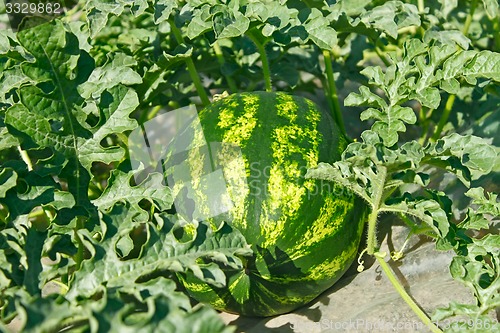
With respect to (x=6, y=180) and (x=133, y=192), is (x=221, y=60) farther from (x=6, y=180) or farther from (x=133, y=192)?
(x=6, y=180)

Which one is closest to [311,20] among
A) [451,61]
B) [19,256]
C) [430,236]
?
[451,61]

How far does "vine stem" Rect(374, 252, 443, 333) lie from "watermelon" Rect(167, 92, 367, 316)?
0.12m

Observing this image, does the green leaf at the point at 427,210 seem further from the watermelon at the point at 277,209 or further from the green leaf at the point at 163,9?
the green leaf at the point at 163,9

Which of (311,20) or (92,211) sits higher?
(311,20)

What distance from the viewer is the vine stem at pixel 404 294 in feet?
8.47

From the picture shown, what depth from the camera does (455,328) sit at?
241 cm

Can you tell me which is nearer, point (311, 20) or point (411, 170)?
point (411, 170)

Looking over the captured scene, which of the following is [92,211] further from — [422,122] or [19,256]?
[422,122]

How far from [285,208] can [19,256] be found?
968 mm

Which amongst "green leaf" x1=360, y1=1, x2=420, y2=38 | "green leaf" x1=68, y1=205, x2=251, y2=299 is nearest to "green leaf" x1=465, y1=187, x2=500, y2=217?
"green leaf" x1=360, y1=1, x2=420, y2=38

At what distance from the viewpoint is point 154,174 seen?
2.78 meters

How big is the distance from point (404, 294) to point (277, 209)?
582 millimetres

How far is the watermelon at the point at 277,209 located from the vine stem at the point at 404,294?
0.12m

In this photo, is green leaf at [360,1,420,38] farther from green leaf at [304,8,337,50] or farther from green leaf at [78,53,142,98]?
green leaf at [78,53,142,98]
